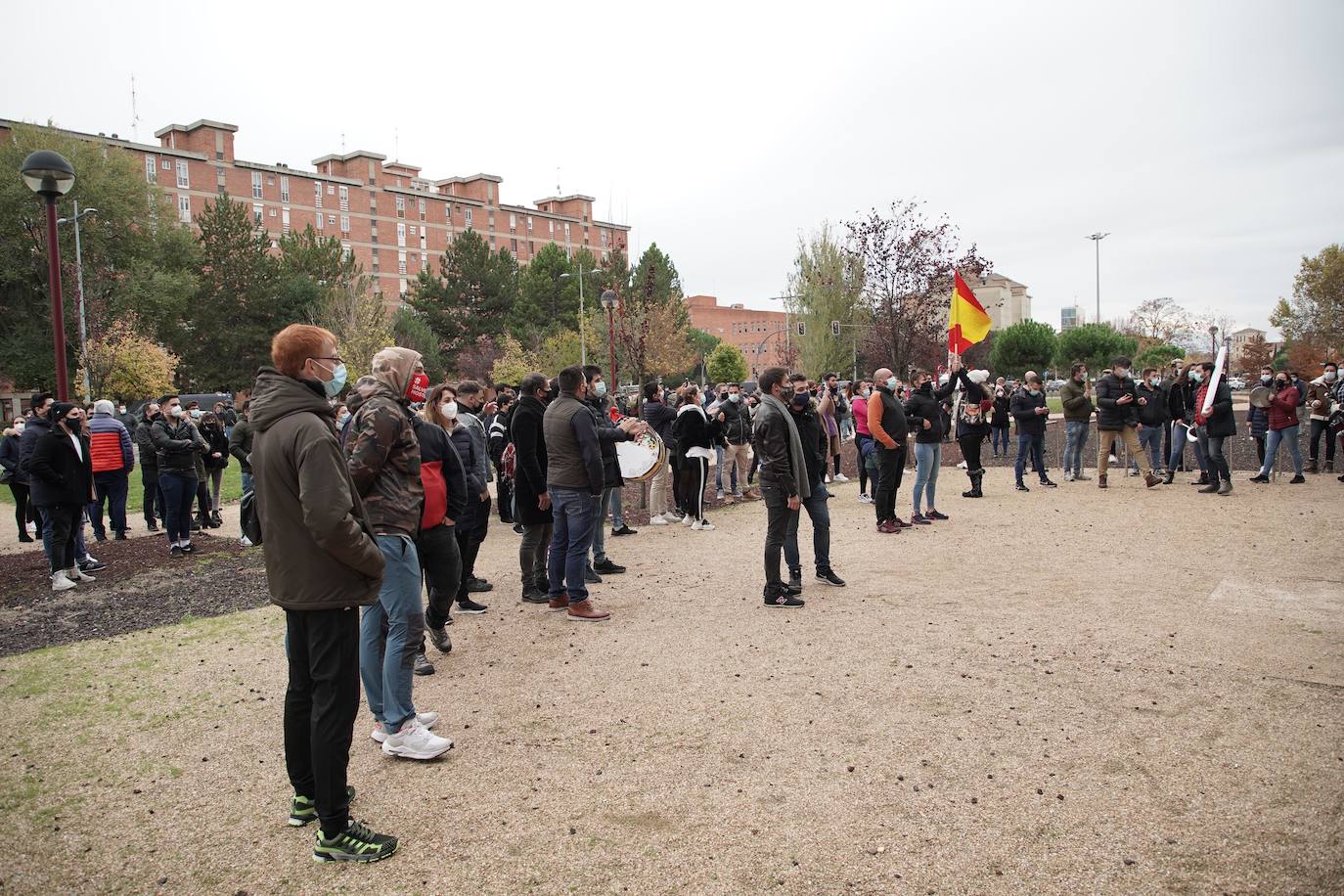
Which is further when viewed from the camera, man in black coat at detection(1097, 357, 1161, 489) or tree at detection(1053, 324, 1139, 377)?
tree at detection(1053, 324, 1139, 377)

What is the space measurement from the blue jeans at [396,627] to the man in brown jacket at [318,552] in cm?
84

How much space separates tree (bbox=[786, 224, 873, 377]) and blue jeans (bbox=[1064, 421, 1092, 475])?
35921 millimetres

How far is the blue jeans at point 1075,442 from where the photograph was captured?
50.6ft

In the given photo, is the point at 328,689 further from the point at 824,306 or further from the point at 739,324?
the point at 739,324

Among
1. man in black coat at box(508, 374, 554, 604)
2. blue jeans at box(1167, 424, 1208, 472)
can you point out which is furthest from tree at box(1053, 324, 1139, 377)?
man in black coat at box(508, 374, 554, 604)

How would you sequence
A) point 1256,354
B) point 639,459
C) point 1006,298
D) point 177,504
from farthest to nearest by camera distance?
1. point 1006,298
2. point 1256,354
3. point 177,504
4. point 639,459

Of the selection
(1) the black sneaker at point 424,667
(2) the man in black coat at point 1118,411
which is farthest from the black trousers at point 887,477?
(1) the black sneaker at point 424,667

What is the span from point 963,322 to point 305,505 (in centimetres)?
1284

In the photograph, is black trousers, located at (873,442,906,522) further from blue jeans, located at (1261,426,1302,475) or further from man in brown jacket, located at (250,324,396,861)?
man in brown jacket, located at (250,324,396,861)

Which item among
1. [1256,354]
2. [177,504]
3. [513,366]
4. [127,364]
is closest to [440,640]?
[177,504]

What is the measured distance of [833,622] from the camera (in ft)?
23.0

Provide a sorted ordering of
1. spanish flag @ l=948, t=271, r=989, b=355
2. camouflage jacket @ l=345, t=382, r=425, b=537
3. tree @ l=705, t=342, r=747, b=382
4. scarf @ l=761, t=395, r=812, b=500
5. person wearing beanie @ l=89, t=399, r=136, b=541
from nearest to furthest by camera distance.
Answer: camouflage jacket @ l=345, t=382, r=425, b=537, scarf @ l=761, t=395, r=812, b=500, person wearing beanie @ l=89, t=399, r=136, b=541, spanish flag @ l=948, t=271, r=989, b=355, tree @ l=705, t=342, r=747, b=382

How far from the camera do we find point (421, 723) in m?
4.85

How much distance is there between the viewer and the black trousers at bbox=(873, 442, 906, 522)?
1088 cm
